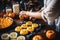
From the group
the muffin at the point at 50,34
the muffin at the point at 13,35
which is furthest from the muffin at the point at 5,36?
the muffin at the point at 50,34

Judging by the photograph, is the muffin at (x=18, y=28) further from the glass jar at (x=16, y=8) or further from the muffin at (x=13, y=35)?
the glass jar at (x=16, y=8)

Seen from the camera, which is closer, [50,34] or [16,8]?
[50,34]

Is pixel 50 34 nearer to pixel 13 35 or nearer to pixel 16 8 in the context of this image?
pixel 13 35

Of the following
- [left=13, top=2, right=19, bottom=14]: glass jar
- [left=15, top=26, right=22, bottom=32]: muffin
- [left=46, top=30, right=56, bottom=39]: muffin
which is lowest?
[left=46, top=30, right=56, bottom=39]: muffin

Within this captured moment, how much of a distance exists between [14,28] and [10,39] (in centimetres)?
16

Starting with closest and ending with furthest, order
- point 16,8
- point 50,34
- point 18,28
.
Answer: point 50,34
point 18,28
point 16,8

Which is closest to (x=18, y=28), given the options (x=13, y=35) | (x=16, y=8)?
(x=13, y=35)

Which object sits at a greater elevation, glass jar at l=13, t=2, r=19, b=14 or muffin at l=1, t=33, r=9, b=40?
glass jar at l=13, t=2, r=19, b=14

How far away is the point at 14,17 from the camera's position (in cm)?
181

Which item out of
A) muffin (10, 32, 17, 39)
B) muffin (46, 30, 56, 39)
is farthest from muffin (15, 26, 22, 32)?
muffin (46, 30, 56, 39)

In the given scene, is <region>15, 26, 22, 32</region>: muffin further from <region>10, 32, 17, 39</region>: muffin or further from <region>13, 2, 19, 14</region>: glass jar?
<region>13, 2, 19, 14</region>: glass jar

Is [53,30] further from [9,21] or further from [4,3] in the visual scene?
[4,3]

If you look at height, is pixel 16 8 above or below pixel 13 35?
above

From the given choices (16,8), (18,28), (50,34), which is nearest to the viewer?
(50,34)
